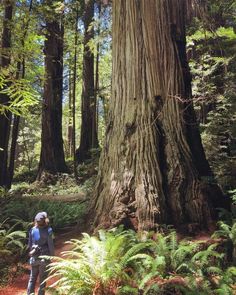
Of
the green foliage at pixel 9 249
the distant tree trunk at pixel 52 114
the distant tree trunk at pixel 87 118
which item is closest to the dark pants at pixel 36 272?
the green foliage at pixel 9 249

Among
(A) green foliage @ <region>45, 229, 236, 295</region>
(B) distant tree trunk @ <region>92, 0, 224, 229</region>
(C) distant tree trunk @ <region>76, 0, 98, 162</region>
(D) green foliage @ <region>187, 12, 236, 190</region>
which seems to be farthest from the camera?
(C) distant tree trunk @ <region>76, 0, 98, 162</region>

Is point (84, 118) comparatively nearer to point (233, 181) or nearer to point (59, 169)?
point (59, 169)

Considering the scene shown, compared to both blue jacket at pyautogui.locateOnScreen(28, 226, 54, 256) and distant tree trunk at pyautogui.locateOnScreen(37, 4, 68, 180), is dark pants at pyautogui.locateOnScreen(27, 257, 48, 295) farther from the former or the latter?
distant tree trunk at pyautogui.locateOnScreen(37, 4, 68, 180)

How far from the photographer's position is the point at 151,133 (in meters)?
7.65

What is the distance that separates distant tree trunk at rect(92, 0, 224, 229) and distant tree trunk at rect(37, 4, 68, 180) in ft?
34.3

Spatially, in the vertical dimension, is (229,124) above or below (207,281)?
above

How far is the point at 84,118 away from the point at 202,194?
13.9m

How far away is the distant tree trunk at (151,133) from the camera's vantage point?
23.8 ft

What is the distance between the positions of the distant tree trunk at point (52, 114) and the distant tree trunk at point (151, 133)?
10.5 metres

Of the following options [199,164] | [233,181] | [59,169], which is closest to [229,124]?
[233,181]

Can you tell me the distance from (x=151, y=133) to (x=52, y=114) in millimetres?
11874

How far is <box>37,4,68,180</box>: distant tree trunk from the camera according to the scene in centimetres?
1828

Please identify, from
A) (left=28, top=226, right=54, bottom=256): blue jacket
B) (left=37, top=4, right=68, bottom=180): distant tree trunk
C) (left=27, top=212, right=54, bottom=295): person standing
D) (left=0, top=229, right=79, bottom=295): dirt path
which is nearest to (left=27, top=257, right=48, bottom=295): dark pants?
(left=27, top=212, right=54, bottom=295): person standing

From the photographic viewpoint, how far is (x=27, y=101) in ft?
24.9
